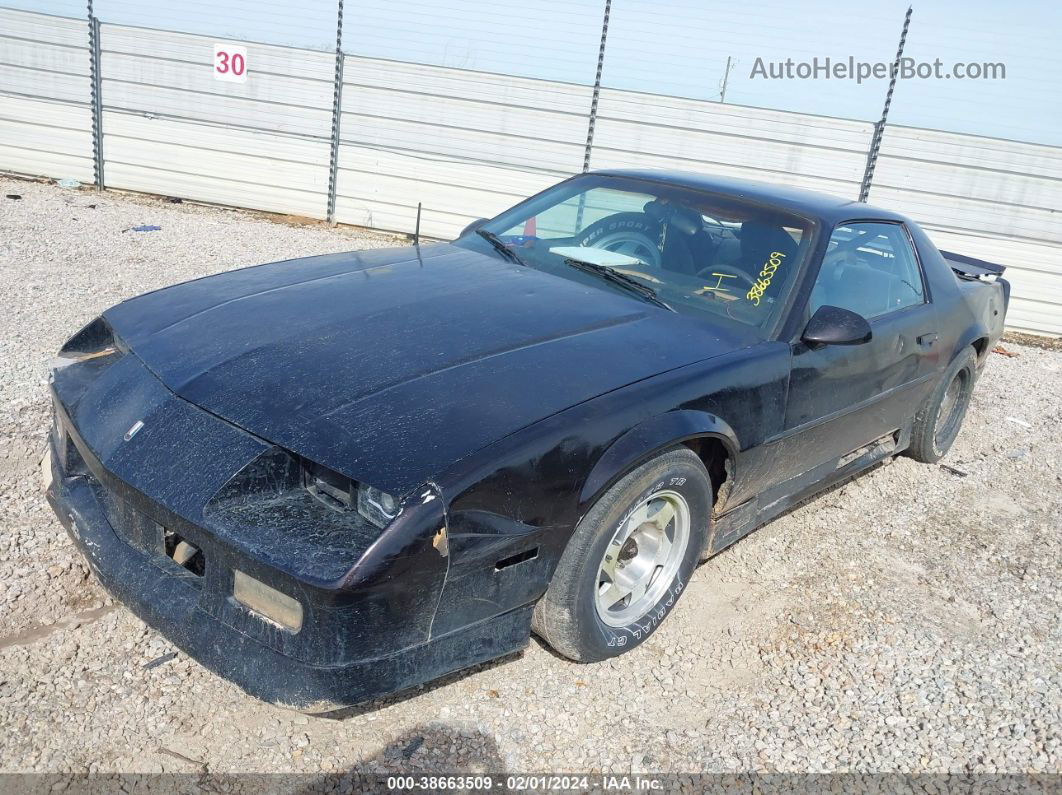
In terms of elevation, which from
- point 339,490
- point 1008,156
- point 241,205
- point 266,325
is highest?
point 1008,156

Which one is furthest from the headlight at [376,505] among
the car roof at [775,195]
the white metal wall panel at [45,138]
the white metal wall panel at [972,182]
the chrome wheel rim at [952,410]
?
the white metal wall panel at [45,138]

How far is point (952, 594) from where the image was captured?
11.9 feet

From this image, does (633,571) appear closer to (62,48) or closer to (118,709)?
(118,709)

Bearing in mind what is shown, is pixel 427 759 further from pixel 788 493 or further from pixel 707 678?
pixel 788 493

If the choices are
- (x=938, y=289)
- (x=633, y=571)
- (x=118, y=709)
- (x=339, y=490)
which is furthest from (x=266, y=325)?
(x=938, y=289)

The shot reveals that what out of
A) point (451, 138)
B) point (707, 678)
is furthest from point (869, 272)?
point (451, 138)

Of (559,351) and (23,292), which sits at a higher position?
(559,351)

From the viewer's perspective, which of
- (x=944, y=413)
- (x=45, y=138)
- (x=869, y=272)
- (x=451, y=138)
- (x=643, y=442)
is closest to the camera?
(x=643, y=442)

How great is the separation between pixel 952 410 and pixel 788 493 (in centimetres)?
216

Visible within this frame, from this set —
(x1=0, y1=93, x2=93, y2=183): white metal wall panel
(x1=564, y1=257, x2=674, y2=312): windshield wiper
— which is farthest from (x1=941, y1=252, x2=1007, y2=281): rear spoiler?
(x1=0, y1=93, x2=93, y2=183): white metal wall panel

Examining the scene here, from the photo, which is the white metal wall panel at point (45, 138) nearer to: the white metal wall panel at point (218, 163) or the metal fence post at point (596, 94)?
the white metal wall panel at point (218, 163)

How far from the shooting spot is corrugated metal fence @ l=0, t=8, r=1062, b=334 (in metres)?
9.84

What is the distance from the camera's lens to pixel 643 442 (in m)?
2.60

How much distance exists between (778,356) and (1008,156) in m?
8.32
